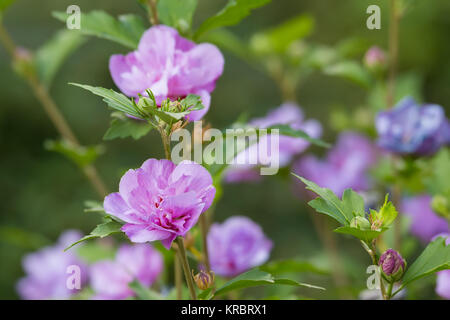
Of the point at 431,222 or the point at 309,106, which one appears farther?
the point at 309,106

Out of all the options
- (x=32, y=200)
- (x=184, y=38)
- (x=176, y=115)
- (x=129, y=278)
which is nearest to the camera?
(x=176, y=115)

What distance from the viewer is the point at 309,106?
2604 mm

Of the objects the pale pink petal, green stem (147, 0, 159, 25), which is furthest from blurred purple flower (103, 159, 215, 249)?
green stem (147, 0, 159, 25)

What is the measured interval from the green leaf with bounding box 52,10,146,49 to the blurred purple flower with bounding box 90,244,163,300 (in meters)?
0.28

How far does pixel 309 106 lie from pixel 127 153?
83cm

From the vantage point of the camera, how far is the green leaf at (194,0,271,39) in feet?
2.06

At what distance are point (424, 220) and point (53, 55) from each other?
669 millimetres

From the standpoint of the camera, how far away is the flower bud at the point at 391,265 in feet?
1.73

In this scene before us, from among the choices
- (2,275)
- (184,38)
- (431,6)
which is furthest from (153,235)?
(431,6)

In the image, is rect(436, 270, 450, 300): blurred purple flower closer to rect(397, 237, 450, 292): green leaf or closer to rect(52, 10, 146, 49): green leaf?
rect(397, 237, 450, 292): green leaf

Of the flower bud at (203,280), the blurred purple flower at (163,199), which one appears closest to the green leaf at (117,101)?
the blurred purple flower at (163,199)

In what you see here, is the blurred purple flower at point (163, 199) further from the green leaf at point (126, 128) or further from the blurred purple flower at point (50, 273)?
Answer: the blurred purple flower at point (50, 273)

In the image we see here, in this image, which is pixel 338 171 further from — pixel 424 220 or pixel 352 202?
pixel 352 202
